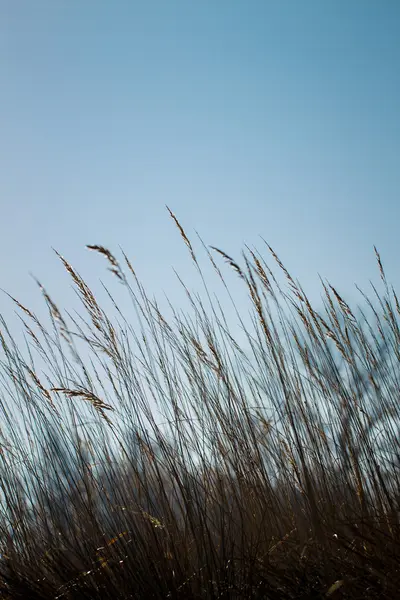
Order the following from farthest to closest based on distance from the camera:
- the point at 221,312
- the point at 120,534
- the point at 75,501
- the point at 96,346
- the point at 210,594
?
→ the point at 221,312
the point at 96,346
the point at 75,501
the point at 120,534
the point at 210,594

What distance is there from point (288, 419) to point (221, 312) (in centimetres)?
51

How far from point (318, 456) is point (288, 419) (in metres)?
0.15

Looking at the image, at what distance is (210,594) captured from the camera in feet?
5.09

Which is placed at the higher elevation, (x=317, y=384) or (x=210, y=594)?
(x=317, y=384)

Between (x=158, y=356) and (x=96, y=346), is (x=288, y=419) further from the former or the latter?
(x=96, y=346)

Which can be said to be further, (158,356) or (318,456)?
(158,356)

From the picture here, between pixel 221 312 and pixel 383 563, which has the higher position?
pixel 221 312

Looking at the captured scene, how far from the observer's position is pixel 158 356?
2.05 m

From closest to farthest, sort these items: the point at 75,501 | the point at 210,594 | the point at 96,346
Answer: the point at 210,594, the point at 75,501, the point at 96,346

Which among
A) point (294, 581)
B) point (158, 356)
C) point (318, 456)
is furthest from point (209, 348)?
point (294, 581)

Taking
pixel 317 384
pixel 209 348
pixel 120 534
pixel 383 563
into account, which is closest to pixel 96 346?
pixel 209 348

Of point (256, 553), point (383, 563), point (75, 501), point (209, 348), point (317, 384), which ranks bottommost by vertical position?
point (383, 563)

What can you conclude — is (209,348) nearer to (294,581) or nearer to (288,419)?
(288,419)

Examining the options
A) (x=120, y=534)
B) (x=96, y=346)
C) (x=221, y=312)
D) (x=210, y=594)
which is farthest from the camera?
(x=221, y=312)
